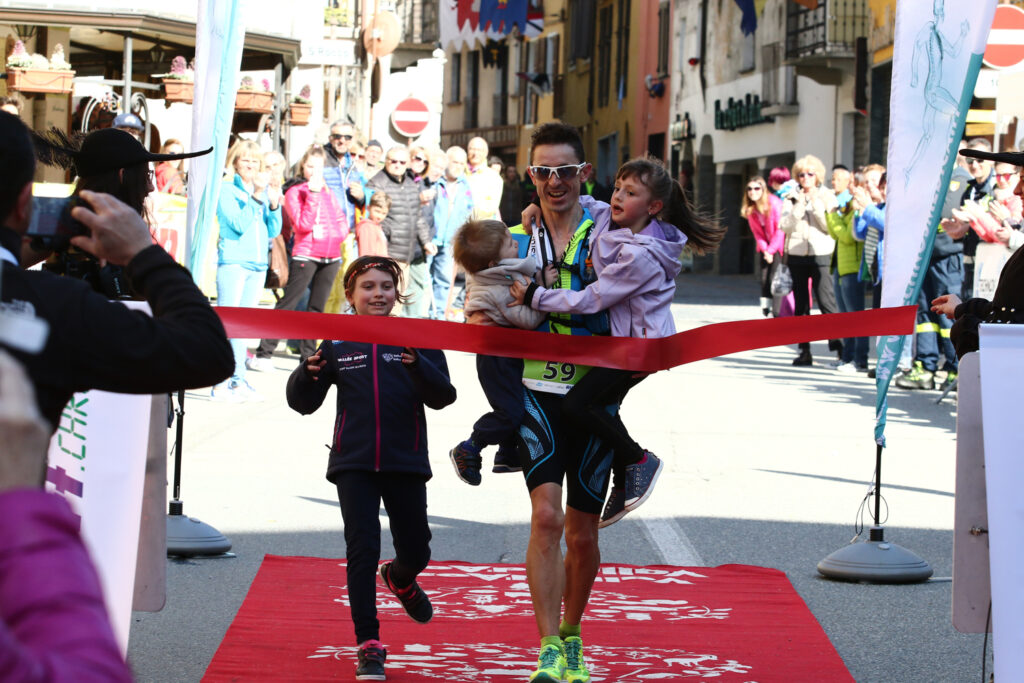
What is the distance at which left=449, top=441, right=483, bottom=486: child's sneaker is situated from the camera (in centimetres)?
541

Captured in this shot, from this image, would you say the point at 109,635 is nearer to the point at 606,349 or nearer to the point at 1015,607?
the point at 1015,607

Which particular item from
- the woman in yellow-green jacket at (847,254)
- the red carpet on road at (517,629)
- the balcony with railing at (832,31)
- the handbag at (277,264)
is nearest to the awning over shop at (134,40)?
the handbag at (277,264)

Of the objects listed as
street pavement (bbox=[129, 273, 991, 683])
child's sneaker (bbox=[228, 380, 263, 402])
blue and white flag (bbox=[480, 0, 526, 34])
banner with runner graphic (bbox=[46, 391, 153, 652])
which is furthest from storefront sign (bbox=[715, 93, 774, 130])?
banner with runner graphic (bbox=[46, 391, 153, 652])

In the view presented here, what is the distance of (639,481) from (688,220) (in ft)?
3.16

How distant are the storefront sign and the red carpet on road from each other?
33618mm

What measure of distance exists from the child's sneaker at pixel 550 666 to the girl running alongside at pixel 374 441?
22.6 inches

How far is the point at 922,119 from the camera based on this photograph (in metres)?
5.81

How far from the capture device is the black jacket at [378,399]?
5.32 meters

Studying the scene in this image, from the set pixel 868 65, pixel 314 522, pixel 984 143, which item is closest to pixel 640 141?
pixel 868 65

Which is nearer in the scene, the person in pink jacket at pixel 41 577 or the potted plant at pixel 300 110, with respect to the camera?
the person in pink jacket at pixel 41 577

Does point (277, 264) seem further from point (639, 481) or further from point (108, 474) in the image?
point (108, 474)

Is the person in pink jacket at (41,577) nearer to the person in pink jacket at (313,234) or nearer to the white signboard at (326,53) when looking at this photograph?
the person in pink jacket at (313,234)

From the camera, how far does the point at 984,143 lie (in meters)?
13.0

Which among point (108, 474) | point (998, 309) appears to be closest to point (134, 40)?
point (108, 474)
